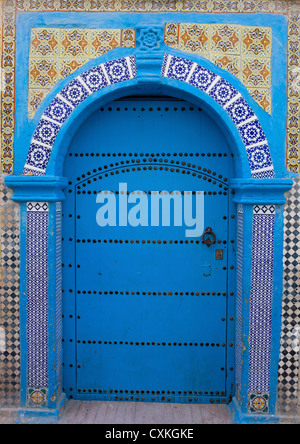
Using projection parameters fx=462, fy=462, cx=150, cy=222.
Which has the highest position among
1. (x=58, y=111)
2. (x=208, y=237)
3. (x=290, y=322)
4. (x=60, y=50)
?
(x=60, y=50)

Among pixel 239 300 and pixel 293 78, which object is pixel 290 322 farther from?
pixel 293 78

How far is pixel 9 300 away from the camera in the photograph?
3.36 meters

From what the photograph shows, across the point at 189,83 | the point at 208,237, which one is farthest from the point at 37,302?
the point at 189,83

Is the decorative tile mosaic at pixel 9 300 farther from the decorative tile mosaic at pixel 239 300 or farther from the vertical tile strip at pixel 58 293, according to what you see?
the decorative tile mosaic at pixel 239 300

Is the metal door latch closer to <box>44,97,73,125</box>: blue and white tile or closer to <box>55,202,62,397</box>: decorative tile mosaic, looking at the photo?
<box>55,202,62,397</box>: decorative tile mosaic

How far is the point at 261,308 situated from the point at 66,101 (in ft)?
6.59

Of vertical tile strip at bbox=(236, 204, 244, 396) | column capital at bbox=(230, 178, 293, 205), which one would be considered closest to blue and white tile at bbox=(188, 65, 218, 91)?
column capital at bbox=(230, 178, 293, 205)

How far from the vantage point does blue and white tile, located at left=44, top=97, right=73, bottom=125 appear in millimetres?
3225

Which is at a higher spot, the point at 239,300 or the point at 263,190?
the point at 263,190

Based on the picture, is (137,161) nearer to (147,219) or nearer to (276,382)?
(147,219)

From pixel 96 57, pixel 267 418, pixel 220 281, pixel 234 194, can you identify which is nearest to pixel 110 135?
pixel 96 57

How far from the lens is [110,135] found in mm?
3496

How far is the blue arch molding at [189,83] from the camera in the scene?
3.20 metres

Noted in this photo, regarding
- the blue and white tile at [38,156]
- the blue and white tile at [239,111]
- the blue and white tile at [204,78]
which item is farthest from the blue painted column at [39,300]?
the blue and white tile at [239,111]
